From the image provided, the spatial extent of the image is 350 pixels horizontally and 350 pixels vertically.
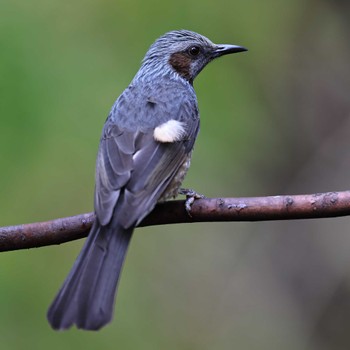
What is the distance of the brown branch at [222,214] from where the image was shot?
3.71 metres

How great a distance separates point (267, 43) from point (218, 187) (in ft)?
4.89

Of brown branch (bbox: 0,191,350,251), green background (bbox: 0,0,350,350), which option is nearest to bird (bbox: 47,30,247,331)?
brown branch (bbox: 0,191,350,251)

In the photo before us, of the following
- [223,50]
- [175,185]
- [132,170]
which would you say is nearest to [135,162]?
[132,170]

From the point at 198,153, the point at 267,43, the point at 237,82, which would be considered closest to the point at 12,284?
the point at 198,153

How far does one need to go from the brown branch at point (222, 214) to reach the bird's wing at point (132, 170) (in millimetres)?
141

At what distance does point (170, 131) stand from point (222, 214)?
2.91 ft

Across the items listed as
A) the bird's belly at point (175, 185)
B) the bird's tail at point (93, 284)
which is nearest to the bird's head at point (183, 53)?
the bird's belly at point (175, 185)

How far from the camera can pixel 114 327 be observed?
5613mm

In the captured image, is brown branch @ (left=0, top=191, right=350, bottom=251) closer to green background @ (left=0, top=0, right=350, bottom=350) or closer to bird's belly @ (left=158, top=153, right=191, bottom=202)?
bird's belly @ (left=158, top=153, right=191, bottom=202)

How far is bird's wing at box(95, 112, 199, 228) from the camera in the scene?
13.2ft

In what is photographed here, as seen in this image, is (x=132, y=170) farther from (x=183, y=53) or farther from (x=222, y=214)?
(x=183, y=53)

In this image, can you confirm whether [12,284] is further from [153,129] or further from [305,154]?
[305,154]

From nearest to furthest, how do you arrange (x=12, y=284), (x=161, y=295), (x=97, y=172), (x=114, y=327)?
1. (x=97, y=172)
2. (x=12, y=284)
3. (x=114, y=327)
4. (x=161, y=295)

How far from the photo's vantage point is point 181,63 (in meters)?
5.71
